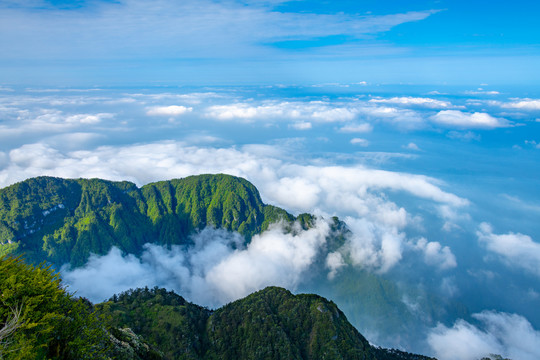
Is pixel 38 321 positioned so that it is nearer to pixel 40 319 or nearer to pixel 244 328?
pixel 40 319

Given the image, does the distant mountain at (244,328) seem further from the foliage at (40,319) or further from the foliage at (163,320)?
the foliage at (40,319)

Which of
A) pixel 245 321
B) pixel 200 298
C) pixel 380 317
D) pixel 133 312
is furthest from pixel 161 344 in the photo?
pixel 380 317

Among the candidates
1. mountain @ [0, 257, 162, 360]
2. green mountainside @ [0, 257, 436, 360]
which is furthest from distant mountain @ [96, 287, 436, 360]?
mountain @ [0, 257, 162, 360]

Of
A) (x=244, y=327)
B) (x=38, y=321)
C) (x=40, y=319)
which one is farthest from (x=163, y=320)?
(x=40, y=319)

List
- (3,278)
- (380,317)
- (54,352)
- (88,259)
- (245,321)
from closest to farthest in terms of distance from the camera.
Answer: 1. (3,278)
2. (54,352)
3. (245,321)
4. (88,259)
5. (380,317)

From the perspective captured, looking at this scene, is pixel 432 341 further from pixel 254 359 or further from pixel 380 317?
pixel 254 359

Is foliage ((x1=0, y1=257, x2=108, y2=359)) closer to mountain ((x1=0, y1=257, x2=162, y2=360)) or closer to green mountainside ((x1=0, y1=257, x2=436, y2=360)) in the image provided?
mountain ((x1=0, y1=257, x2=162, y2=360))

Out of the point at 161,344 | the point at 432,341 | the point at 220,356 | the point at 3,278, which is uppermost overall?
the point at 3,278

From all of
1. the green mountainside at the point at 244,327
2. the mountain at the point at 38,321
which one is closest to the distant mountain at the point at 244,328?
the green mountainside at the point at 244,327
